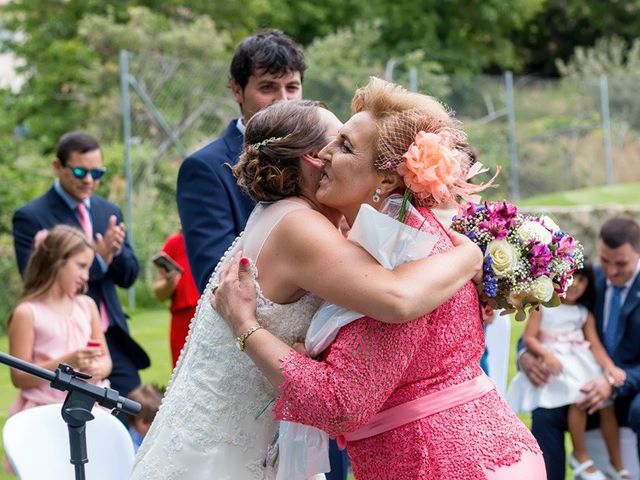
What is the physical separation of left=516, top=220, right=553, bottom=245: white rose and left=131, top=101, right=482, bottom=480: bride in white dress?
19cm

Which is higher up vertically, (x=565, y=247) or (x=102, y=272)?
(x=565, y=247)

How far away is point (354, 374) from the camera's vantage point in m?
2.70

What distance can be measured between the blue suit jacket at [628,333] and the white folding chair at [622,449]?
315 mm

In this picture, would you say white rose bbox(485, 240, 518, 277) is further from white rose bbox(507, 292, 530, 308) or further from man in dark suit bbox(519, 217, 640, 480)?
man in dark suit bbox(519, 217, 640, 480)

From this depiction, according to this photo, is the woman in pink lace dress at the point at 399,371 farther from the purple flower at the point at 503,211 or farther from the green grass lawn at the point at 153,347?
the green grass lawn at the point at 153,347

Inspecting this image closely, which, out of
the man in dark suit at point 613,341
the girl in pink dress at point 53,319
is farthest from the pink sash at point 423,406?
the man in dark suit at point 613,341

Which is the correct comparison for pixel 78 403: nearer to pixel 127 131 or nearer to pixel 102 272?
pixel 102 272

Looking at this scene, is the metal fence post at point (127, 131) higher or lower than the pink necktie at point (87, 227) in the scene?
lower

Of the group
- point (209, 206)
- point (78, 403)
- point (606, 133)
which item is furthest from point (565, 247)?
point (606, 133)

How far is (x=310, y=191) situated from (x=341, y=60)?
62.4 ft

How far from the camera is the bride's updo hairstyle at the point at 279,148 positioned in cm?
300

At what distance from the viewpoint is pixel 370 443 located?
288cm

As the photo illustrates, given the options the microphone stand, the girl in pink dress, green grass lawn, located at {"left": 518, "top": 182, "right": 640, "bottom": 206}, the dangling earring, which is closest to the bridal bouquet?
the dangling earring

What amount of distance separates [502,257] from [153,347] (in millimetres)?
8628
